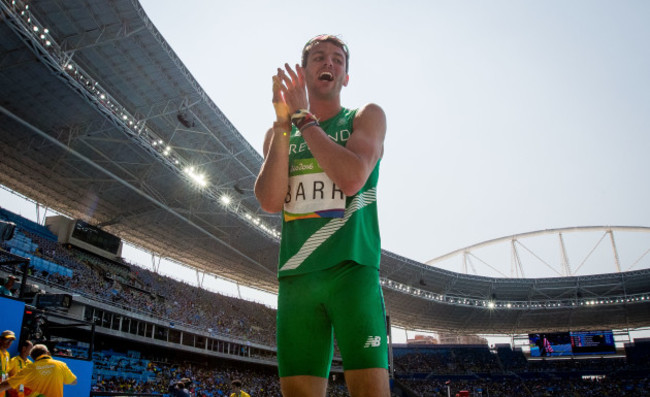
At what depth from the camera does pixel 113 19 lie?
789 inches

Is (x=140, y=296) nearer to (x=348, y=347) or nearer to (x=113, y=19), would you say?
(x=113, y=19)

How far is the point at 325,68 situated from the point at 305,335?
1212 mm

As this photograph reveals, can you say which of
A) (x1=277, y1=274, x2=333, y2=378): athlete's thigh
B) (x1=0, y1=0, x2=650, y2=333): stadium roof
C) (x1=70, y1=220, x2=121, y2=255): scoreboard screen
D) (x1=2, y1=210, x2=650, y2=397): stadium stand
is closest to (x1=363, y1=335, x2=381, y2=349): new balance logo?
(x1=277, y1=274, x2=333, y2=378): athlete's thigh

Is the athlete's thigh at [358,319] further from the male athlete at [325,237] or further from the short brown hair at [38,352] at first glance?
the short brown hair at [38,352]

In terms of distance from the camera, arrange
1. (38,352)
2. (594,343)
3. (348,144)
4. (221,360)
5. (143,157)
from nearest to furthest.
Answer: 1. (348,144)
2. (38,352)
3. (143,157)
4. (221,360)
5. (594,343)

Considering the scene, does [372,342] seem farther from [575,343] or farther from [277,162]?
[575,343]

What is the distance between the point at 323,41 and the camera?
220 centimetres

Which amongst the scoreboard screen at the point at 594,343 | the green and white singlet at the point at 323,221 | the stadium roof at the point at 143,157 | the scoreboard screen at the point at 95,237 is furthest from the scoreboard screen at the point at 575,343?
the green and white singlet at the point at 323,221

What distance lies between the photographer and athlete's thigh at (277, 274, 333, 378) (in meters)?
1.85

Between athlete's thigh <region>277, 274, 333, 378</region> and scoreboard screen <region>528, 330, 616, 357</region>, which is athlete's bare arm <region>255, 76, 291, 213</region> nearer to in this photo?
athlete's thigh <region>277, 274, 333, 378</region>

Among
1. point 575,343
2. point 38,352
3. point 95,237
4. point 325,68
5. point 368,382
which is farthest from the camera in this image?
point 575,343

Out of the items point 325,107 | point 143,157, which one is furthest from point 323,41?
point 143,157

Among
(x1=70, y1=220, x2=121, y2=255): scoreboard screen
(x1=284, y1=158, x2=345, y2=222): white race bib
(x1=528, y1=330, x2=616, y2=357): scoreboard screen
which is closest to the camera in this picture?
(x1=284, y1=158, x2=345, y2=222): white race bib

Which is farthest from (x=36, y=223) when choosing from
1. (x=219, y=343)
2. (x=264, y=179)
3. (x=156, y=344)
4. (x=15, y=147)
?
(x=264, y=179)
